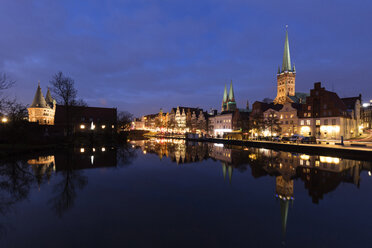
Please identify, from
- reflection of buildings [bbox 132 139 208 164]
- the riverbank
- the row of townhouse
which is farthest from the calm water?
the row of townhouse

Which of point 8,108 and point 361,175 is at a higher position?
point 8,108

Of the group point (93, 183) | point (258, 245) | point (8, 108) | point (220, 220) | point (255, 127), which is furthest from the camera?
point (255, 127)

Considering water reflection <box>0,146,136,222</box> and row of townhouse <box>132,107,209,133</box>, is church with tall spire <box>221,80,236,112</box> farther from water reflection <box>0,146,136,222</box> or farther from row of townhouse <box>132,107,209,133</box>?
water reflection <box>0,146,136,222</box>

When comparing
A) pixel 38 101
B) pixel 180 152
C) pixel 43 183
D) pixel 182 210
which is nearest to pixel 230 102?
pixel 180 152

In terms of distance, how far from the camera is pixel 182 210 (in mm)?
11203

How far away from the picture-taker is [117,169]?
885 inches

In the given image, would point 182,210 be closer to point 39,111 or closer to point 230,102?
point 39,111

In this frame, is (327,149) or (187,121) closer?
(327,149)

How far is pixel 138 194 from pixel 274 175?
14.1 meters

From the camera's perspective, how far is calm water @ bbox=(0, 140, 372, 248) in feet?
27.1

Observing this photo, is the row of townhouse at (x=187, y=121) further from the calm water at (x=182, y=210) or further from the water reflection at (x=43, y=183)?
the calm water at (x=182, y=210)

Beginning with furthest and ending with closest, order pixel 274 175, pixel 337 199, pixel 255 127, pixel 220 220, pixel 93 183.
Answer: pixel 255 127
pixel 274 175
pixel 93 183
pixel 337 199
pixel 220 220

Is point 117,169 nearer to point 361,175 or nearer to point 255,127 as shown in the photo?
point 361,175

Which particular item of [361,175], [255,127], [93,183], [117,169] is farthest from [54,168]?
[255,127]
